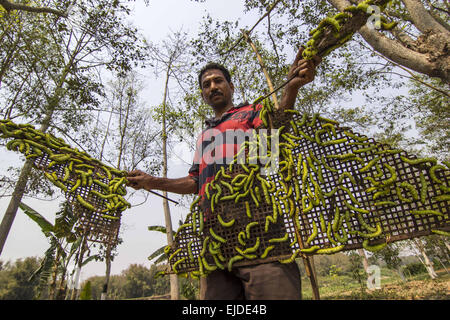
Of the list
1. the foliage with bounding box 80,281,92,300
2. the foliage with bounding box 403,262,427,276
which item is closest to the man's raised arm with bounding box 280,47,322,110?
the foliage with bounding box 80,281,92,300

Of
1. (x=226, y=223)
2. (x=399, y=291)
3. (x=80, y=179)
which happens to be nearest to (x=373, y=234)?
(x=226, y=223)

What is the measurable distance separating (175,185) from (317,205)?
3.62ft

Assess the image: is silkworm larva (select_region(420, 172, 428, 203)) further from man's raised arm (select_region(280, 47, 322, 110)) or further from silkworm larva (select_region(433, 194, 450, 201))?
man's raised arm (select_region(280, 47, 322, 110))

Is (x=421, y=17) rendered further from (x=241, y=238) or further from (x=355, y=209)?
(x=241, y=238)

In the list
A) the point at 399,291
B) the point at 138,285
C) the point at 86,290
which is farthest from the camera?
the point at 138,285

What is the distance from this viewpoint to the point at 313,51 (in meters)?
1.31

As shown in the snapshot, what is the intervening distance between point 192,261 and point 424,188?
49.3 inches

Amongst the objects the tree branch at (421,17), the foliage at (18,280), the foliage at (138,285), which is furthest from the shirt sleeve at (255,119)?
the foliage at (138,285)

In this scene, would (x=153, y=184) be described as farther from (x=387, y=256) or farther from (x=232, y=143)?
(x=387, y=256)

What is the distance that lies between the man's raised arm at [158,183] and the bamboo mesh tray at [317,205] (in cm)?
44

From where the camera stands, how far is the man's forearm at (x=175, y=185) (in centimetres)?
186

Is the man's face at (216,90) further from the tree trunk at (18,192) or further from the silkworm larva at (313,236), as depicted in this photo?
the tree trunk at (18,192)

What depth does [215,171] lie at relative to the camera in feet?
5.52
